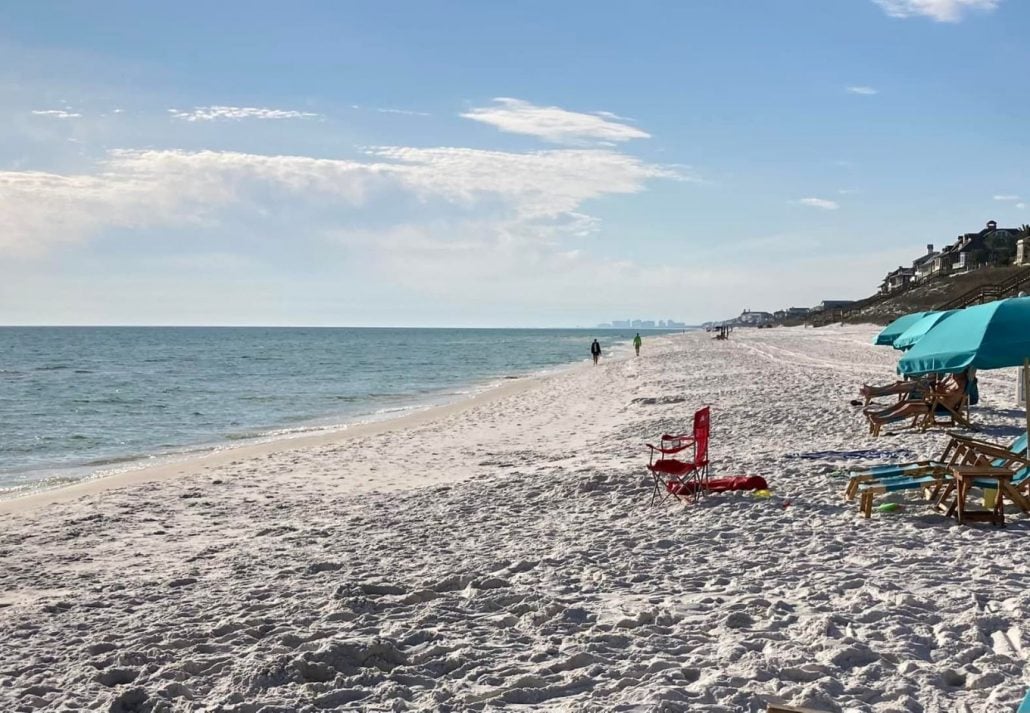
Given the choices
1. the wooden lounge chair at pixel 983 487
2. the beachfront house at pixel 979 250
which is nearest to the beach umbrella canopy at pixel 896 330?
the wooden lounge chair at pixel 983 487

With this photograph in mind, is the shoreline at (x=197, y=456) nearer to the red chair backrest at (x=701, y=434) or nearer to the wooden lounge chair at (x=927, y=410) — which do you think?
the red chair backrest at (x=701, y=434)

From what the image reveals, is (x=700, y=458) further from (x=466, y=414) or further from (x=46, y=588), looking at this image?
(x=466, y=414)

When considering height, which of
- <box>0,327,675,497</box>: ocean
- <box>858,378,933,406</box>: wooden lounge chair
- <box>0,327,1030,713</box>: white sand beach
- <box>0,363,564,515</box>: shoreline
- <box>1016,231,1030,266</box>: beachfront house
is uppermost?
<box>1016,231,1030,266</box>: beachfront house

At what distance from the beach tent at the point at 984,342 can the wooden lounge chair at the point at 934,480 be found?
960mm

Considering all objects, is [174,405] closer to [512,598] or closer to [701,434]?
[701,434]

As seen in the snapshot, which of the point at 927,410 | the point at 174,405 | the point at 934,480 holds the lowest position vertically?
the point at 174,405

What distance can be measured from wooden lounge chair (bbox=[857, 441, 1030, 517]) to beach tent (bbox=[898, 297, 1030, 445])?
0.96 metres

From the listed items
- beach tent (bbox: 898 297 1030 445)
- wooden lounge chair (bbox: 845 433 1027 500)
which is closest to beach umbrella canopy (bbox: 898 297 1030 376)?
beach tent (bbox: 898 297 1030 445)

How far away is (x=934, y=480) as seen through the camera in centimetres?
796

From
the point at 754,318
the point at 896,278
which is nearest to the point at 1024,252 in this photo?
the point at 896,278

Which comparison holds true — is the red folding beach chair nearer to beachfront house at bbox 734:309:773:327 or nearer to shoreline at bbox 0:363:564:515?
shoreline at bbox 0:363:564:515

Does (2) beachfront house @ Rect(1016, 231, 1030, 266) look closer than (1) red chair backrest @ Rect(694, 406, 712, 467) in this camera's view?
No

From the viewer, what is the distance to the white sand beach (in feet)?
14.9

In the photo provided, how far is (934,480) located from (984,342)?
1.69 meters
